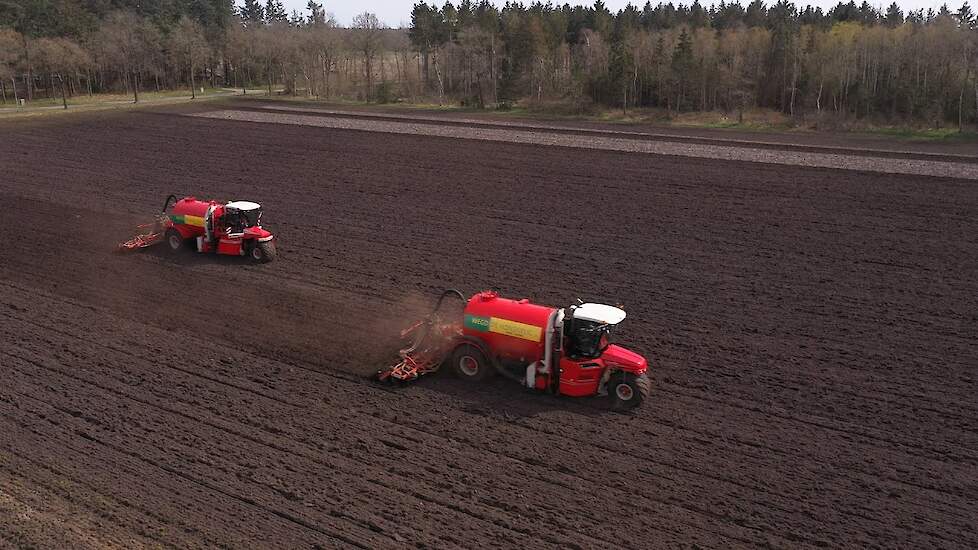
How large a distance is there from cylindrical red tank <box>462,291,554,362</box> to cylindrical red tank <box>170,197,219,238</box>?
33.4ft

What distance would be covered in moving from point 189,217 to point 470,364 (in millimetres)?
10840

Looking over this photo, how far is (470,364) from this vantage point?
12883 millimetres

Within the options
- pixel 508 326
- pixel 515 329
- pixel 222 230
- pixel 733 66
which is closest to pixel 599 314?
pixel 515 329

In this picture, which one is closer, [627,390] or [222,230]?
[627,390]

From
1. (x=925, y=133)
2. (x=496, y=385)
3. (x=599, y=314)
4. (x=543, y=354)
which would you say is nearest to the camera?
(x=599, y=314)

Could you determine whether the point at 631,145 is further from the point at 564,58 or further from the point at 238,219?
the point at 564,58

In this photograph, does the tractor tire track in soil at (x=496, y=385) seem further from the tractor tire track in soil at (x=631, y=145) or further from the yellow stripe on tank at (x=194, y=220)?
the tractor tire track in soil at (x=631, y=145)

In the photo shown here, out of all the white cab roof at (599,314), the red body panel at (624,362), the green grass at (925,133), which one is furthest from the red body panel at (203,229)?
the green grass at (925,133)

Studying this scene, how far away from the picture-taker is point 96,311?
52.9ft

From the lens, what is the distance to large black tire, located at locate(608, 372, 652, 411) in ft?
39.0

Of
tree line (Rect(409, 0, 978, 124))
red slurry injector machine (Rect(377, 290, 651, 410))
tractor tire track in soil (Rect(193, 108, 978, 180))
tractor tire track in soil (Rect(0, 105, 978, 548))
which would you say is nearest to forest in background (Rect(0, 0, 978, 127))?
tree line (Rect(409, 0, 978, 124))

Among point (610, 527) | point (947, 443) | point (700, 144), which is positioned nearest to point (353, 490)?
point (610, 527)

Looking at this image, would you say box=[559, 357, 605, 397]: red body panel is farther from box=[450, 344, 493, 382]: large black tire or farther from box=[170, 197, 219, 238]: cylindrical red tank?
box=[170, 197, 219, 238]: cylindrical red tank

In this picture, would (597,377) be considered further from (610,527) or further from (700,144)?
(700,144)
